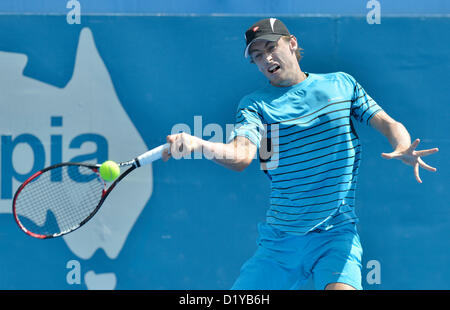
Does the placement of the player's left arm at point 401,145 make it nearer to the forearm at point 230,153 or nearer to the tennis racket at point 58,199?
the forearm at point 230,153

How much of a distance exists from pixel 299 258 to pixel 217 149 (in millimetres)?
695

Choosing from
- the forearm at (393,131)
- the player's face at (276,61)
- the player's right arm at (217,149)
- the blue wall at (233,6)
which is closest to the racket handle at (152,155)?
the player's right arm at (217,149)

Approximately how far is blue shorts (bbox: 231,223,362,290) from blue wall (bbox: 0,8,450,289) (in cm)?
91

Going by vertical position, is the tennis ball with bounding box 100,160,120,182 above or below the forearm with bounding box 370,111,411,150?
below

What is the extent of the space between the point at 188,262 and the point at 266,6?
1504mm

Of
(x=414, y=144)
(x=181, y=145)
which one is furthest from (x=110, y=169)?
(x=414, y=144)

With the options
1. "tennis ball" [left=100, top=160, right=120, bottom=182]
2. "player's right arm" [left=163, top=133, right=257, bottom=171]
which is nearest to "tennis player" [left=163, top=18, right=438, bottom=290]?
"player's right arm" [left=163, top=133, right=257, bottom=171]

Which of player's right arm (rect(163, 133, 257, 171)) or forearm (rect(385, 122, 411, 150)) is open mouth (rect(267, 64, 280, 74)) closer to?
player's right arm (rect(163, 133, 257, 171))

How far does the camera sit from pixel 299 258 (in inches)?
110

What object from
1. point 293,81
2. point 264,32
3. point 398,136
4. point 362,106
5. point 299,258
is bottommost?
point 299,258

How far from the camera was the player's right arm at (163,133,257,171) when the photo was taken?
231 cm

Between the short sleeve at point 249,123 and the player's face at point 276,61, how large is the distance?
16cm

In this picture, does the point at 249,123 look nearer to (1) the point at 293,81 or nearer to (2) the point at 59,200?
(1) the point at 293,81

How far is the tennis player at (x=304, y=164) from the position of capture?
2.73 meters
